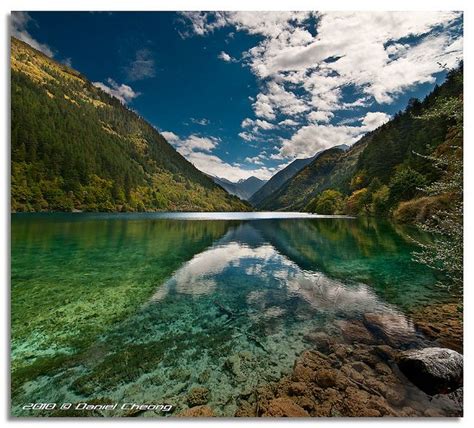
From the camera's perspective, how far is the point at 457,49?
7.30 metres

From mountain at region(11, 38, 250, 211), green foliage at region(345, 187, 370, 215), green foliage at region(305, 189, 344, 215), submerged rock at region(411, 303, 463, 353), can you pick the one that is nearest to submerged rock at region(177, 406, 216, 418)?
submerged rock at region(411, 303, 463, 353)

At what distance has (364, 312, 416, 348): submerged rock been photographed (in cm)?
761

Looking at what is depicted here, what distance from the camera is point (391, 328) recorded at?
8.44 m

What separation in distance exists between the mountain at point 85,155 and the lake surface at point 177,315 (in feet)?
18.8

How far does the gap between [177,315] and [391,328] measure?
7.36 m

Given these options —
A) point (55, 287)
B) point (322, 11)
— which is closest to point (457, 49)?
point (322, 11)

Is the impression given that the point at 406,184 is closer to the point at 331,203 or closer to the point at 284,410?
the point at 284,410

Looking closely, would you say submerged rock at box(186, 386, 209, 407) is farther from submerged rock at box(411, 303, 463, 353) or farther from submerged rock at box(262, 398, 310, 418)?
submerged rock at box(411, 303, 463, 353)

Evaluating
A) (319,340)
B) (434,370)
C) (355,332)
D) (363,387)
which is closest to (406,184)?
(355,332)

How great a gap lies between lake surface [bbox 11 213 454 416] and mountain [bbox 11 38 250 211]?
18.8ft

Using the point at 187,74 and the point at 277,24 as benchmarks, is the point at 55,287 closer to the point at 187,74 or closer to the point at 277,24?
the point at 187,74

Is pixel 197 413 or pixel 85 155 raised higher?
pixel 85 155

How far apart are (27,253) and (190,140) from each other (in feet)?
54.7

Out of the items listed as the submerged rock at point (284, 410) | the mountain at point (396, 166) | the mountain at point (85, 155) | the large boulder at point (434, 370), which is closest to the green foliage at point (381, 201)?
the mountain at point (396, 166)
